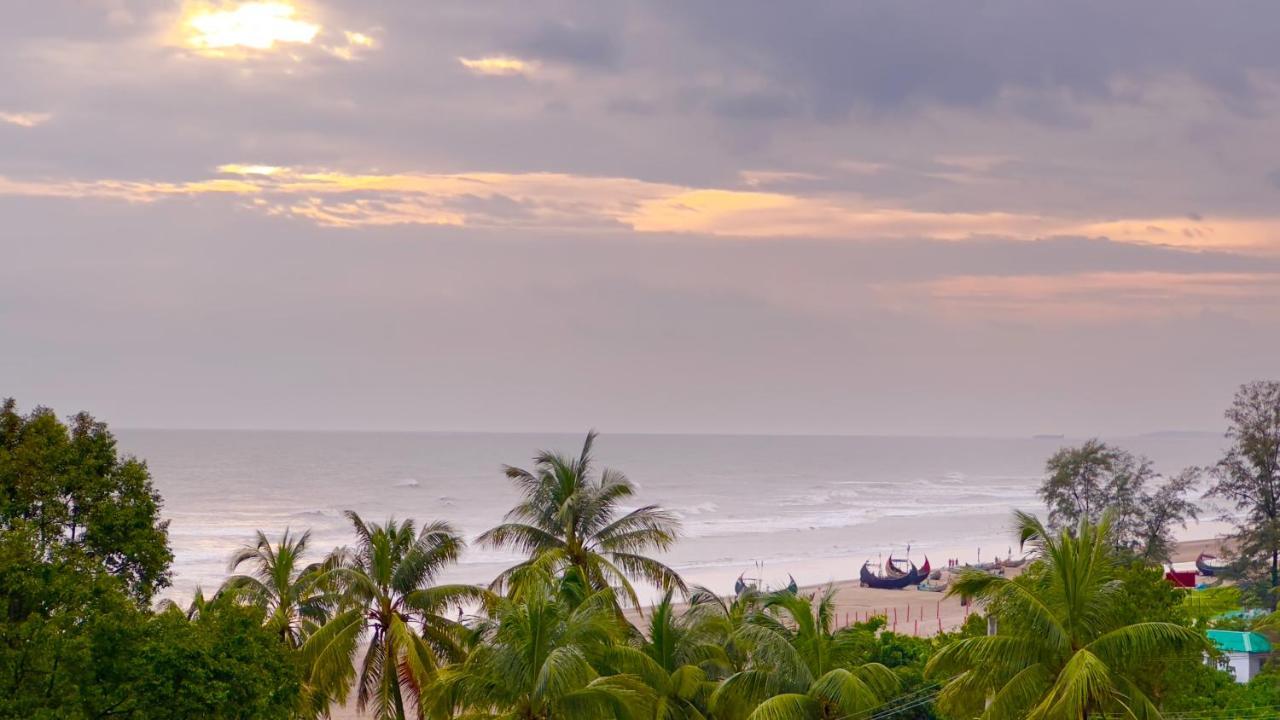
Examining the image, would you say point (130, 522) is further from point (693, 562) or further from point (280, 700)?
point (693, 562)

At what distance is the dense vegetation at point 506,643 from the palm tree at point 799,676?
4 cm

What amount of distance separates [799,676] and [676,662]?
2.62 meters

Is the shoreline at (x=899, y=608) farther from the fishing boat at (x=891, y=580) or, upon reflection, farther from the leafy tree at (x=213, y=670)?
the leafy tree at (x=213, y=670)

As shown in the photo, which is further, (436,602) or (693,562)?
(693,562)

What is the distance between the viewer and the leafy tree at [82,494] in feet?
54.2

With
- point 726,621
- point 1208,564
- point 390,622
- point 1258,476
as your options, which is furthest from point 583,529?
point 1208,564

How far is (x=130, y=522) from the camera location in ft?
A: 56.4

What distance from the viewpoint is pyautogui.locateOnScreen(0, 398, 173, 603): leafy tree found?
16.5 metres

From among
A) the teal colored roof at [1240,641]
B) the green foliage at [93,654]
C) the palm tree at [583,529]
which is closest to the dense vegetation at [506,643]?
the green foliage at [93,654]

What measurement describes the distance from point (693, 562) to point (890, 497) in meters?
76.8

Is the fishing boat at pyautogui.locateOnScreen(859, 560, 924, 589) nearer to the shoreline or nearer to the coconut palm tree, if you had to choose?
the shoreline

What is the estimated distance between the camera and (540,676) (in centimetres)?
1734

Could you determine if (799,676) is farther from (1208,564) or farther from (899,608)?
(1208,564)

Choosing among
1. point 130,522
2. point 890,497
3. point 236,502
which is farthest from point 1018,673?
point 890,497
